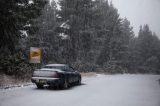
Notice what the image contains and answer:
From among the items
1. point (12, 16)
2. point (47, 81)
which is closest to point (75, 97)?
point (47, 81)

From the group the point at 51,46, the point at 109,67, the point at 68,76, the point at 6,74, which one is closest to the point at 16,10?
→ the point at 6,74

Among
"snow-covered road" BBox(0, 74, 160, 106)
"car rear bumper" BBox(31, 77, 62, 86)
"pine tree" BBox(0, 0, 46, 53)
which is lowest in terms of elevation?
"snow-covered road" BBox(0, 74, 160, 106)

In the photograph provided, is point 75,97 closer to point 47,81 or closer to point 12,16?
point 47,81

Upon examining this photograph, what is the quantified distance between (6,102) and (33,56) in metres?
10.0

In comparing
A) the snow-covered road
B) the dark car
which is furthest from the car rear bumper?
the snow-covered road

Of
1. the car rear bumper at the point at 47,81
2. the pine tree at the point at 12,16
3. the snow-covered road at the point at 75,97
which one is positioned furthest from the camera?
the pine tree at the point at 12,16

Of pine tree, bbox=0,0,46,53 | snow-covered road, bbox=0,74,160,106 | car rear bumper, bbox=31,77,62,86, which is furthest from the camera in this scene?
pine tree, bbox=0,0,46,53

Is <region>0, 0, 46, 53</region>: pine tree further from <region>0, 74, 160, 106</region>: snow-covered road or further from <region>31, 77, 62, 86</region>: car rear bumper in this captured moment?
<region>31, 77, 62, 86</region>: car rear bumper

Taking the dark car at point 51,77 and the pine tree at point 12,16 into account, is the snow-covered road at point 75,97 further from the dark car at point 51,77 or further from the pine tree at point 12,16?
the pine tree at point 12,16

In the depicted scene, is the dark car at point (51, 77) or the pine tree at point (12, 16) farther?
the pine tree at point (12, 16)

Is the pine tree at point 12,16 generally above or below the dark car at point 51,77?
above

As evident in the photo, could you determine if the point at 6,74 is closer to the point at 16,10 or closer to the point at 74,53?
the point at 16,10

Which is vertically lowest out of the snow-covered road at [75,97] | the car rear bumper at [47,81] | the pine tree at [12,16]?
the snow-covered road at [75,97]

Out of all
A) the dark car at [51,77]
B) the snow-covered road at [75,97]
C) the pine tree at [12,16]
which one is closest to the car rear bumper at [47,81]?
the dark car at [51,77]
